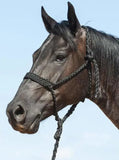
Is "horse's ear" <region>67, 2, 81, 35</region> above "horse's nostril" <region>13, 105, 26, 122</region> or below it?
above

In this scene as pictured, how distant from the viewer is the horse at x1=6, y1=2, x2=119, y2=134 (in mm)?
7648

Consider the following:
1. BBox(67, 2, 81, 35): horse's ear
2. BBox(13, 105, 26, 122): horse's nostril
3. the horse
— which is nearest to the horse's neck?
the horse

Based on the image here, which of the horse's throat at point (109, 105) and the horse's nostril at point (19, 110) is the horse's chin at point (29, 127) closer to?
the horse's nostril at point (19, 110)

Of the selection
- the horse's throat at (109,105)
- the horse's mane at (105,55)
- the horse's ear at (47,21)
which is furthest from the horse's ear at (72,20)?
the horse's throat at (109,105)

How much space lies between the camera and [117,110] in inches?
322

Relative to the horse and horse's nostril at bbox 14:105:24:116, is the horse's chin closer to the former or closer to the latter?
the horse

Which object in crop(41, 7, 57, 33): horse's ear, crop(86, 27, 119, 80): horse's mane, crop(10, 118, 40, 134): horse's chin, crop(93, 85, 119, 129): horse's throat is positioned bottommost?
crop(93, 85, 119, 129): horse's throat

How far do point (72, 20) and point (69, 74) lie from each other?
0.83 metres

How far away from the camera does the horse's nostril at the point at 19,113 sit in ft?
24.3

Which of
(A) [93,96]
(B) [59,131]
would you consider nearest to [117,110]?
(A) [93,96]

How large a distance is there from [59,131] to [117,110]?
3.05 feet

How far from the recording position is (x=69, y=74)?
26.1ft

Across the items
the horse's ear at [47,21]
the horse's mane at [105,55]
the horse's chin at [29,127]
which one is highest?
the horse's ear at [47,21]

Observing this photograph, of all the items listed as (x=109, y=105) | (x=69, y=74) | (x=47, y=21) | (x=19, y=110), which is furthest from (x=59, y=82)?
(x=47, y=21)
